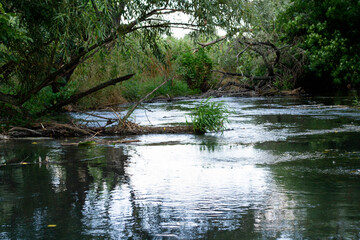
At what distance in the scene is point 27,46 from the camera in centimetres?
1038

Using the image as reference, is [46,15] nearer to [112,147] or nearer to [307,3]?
[112,147]

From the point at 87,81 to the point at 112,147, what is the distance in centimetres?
1147

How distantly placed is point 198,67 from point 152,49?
18.7 meters

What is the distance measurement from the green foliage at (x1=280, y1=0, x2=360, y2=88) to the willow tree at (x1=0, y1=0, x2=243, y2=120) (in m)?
18.5

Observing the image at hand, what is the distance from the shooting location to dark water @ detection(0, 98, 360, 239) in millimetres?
4164

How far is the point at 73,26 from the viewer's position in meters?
8.65

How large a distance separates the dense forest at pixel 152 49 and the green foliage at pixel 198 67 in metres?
0.07

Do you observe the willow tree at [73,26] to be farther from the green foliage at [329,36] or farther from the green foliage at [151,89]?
the green foliage at [329,36]

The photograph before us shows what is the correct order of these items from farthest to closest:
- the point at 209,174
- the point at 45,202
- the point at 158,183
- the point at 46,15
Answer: the point at 46,15
the point at 209,174
the point at 158,183
the point at 45,202

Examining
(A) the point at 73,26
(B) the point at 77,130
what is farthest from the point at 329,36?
(A) the point at 73,26

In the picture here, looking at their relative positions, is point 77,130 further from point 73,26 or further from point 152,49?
point 73,26

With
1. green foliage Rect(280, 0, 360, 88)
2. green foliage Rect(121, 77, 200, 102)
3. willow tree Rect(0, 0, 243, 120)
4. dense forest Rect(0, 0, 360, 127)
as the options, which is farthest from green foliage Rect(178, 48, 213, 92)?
willow tree Rect(0, 0, 243, 120)

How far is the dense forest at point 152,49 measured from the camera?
29.1ft

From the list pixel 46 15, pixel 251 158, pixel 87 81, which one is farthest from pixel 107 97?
pixel 251 158
